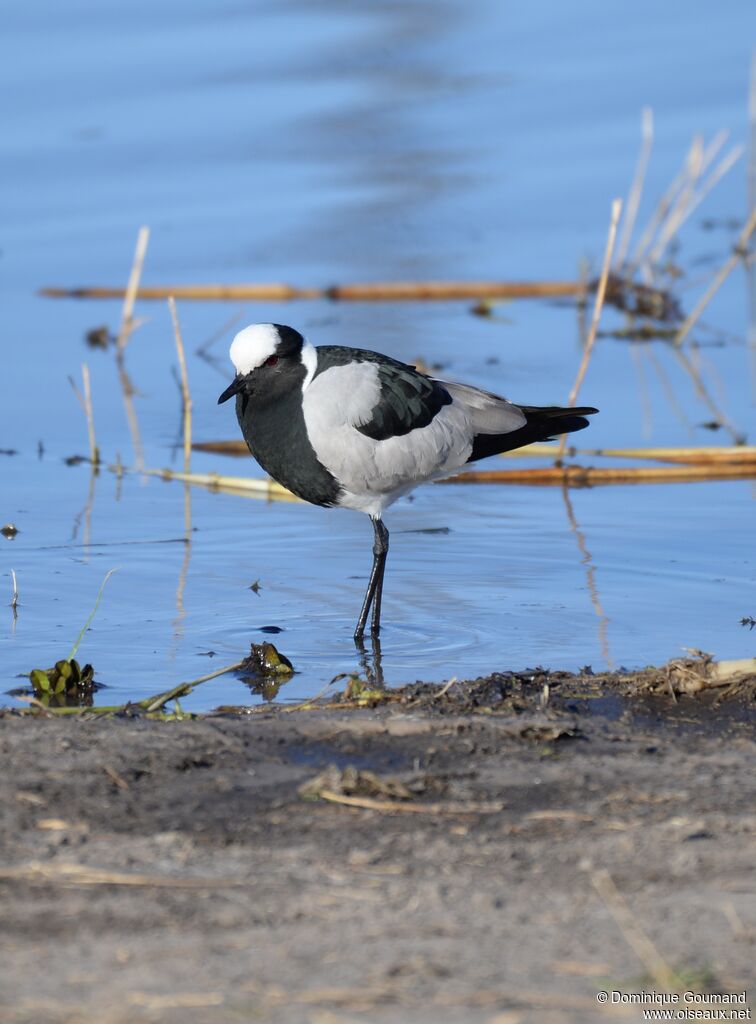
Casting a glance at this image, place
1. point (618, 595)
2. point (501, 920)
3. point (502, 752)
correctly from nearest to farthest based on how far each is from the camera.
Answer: point (501, 920) < point (502, 752) < point (618, 595)

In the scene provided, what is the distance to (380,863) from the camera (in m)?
3.75

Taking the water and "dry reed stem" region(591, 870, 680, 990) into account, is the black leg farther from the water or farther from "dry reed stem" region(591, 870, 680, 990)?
"dry reed stem" region(591, 870, 680, 990)

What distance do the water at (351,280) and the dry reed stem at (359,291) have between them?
0.33ft

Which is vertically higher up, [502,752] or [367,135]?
[367,135]

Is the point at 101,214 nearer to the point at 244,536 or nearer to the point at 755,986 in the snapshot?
the point at 244,536

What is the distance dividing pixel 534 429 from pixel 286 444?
3.98 ft

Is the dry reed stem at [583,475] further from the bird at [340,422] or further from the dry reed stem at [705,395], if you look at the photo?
the bird at [340,422]

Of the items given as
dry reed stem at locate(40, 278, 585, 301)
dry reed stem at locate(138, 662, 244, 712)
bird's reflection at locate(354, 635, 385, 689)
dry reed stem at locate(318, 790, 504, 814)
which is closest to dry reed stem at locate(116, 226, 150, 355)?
dry reed stem at locate(40, 278, 585, 301)

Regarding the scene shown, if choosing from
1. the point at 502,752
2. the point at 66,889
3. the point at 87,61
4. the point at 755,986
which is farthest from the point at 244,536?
the point at 87,61

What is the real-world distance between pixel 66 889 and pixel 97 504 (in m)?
4.29

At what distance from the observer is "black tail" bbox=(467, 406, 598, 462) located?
267 inches

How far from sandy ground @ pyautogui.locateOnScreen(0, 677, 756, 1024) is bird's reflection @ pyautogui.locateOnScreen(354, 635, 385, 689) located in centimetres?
73

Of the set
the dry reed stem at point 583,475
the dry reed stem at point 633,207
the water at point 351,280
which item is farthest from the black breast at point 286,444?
the dry reed stem at point 633,207

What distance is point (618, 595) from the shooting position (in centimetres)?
653
